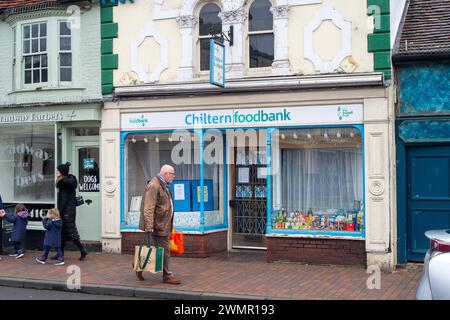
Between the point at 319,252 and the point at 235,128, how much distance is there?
294 centimetres

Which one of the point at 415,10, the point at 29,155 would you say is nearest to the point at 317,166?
the point at 415,10

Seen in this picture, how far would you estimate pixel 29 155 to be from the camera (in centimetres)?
1422

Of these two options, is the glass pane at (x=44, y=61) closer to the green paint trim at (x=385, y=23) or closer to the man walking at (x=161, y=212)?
the man walking at (x=161, y=212)

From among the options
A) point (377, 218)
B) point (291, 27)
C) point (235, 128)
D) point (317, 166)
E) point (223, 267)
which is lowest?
point (223, 267)

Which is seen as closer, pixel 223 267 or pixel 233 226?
pixel 223 267

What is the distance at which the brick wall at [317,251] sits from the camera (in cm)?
1104

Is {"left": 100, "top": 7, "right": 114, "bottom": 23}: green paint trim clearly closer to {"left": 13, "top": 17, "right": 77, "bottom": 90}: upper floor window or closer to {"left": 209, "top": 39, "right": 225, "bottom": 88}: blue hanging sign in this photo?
{"left": 13, "top": 17, "right": 77, "bottom": 90}: upper floor window

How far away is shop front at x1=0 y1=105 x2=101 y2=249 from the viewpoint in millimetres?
13328

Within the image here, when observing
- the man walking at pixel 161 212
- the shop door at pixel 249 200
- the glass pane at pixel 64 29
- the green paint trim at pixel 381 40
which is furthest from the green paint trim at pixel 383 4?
the glass pane at pixel 64 29

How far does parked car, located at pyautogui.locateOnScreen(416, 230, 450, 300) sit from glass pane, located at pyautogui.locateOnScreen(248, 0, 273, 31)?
677 centimetres

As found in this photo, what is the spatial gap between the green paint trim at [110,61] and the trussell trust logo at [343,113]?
4962 mm

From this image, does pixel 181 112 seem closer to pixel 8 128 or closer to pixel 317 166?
pixel 317 166

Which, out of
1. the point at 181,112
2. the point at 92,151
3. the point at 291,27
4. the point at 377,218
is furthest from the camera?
the point at 92,151

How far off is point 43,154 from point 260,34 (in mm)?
5809
